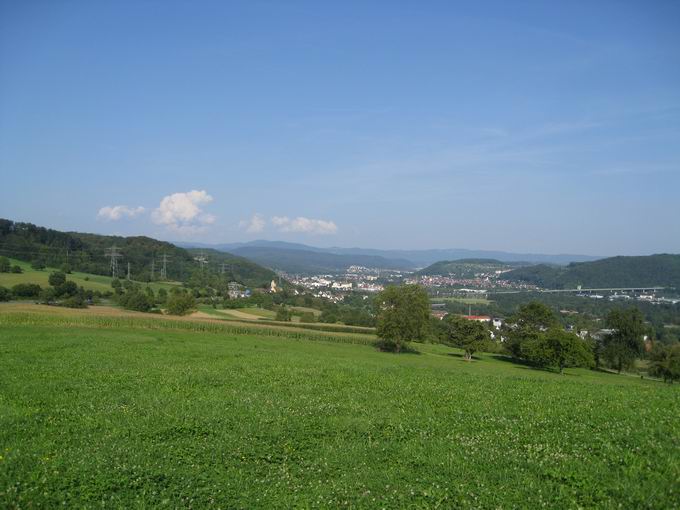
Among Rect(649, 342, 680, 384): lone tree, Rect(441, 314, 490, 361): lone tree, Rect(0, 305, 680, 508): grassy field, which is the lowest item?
Rect(649, 342, 680, 384): lone tree

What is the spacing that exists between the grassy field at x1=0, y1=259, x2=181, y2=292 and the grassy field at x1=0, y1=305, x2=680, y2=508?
7673cm

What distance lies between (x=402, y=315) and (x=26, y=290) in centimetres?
6303

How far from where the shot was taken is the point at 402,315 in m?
59.5

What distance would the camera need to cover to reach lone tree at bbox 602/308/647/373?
229ft

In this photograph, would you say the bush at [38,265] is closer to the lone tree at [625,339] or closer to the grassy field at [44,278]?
the grassy field at [44,278]

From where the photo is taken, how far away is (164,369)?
19516 millimetres

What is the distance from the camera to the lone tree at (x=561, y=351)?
5625 cm

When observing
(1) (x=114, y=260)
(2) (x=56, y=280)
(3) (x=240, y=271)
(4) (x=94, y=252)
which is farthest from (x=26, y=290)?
(3) (x=240, y=271)


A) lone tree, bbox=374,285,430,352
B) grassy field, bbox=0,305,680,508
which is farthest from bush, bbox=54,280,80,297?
grassy field, bbox=0,305,680,508

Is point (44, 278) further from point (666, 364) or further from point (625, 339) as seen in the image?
point (666, 364)

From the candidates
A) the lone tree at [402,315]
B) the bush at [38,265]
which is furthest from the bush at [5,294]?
the lone tree at [402,315]

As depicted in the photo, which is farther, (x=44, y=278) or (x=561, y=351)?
(x=44, y=278)

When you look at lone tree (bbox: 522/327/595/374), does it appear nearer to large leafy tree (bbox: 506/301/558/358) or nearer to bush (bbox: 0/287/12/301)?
large leafy tree (bbox: 506/301/558/358)

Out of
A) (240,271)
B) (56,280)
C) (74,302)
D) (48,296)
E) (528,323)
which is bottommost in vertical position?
(528,323)
